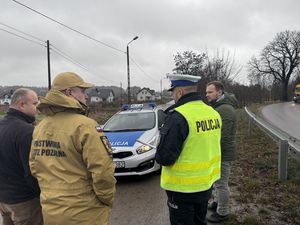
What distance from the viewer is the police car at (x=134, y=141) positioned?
639 cm

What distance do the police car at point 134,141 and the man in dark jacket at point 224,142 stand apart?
88.0 inches

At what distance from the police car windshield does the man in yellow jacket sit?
5.10 m

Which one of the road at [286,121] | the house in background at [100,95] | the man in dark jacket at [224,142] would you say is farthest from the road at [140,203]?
the house in background at [100,95]

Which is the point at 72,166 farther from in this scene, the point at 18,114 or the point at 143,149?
the point at 143,149

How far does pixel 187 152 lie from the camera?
2791 mm

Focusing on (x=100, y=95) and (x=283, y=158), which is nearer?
(x=283, y=158)

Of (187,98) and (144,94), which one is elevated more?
(144,94)

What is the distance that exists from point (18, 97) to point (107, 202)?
1.40 meters

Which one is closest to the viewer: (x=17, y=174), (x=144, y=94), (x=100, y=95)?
(x=17, y=174)

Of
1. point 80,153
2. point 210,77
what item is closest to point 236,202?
point 80,153

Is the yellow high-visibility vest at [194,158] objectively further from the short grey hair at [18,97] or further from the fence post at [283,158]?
the fence post at [283,158]

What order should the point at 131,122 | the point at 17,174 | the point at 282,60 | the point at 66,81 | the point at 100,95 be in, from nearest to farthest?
the point at 66,81
the point at 17,174
the point at 131,122
the point at 282,60
the point at 100,95

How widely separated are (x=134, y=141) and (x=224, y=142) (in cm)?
275

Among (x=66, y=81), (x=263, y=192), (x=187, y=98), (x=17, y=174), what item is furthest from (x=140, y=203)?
(x=66, y=81)
